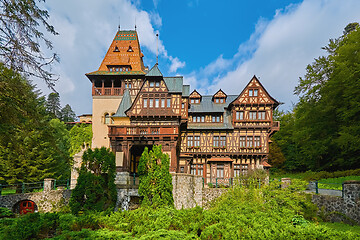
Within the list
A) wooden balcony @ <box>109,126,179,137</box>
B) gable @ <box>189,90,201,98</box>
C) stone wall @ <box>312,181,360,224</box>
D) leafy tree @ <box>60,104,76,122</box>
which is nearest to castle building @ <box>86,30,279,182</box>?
gable @ <box>189,90,201,98</box>

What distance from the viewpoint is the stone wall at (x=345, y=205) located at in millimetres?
11328

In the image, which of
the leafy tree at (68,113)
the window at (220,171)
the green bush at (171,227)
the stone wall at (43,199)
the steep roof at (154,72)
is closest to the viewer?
the green bush at (171,227)

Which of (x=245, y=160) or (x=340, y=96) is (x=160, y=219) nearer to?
→ (x=245, y=160)

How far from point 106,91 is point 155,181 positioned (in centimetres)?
1419

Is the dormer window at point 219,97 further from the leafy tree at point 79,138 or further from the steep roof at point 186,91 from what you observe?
the leafy tree at point 79,138

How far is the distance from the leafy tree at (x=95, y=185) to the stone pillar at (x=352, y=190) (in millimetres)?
13861

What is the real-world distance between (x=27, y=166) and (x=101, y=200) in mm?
13983

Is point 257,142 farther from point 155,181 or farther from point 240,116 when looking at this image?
point 155,181

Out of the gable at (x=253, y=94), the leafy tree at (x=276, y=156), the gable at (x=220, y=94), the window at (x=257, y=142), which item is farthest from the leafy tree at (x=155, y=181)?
the leafy tree at (x=276, y=156)

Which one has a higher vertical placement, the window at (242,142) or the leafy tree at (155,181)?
the window at (242,142)

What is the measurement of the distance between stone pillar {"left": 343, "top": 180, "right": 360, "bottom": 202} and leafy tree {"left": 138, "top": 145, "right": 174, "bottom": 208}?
1043 centimetres

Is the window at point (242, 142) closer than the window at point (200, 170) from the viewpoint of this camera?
Yes

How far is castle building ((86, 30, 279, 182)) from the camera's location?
21.8 metres

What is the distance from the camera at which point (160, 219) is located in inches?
357
